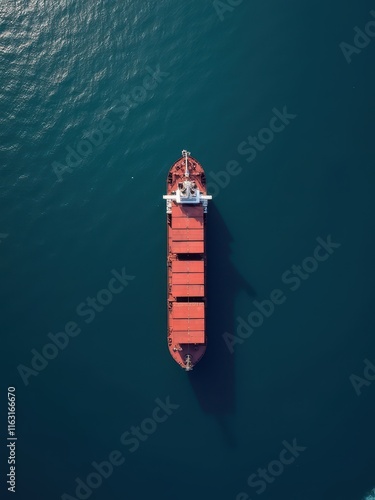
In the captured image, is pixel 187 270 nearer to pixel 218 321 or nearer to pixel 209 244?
pixel 209 244

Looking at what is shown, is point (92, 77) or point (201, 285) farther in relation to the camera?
point (92, 77)

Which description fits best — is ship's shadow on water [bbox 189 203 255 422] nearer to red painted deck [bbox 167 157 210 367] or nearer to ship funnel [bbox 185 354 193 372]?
red painted deck [bbox 167 157 210 367]

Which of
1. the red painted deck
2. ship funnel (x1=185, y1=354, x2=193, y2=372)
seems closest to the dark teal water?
the red painted deck

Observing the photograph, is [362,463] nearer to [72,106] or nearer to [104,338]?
[104,338]

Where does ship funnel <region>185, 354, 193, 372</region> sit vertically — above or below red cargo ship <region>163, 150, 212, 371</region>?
below

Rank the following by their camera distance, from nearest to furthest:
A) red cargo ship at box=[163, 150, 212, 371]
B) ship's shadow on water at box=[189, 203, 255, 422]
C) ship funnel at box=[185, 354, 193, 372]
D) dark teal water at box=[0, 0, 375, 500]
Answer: ship funnel at box=[185, 354, 193, 372] → red cargo ship at box=[163, 150, 212, 371] → dark teal water at box=[0, 0, 375, 500] → ship's shadow on water at box=[189, 203, 255, 422]

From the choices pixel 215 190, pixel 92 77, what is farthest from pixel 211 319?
pixel 92 77

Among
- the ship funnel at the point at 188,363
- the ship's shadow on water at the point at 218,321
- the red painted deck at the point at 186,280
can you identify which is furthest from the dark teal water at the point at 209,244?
the ship funnel at the point at 188,363
